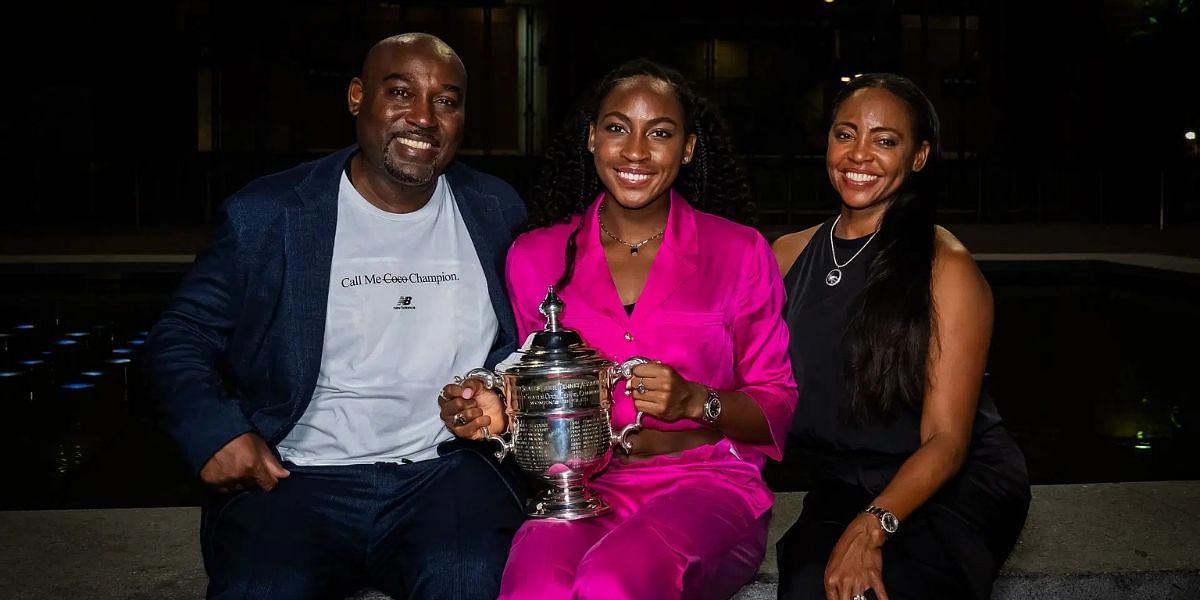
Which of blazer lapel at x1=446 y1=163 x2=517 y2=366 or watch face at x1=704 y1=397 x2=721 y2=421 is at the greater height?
blazer lapel at x1=446 y1=163 x2=517 y2=366

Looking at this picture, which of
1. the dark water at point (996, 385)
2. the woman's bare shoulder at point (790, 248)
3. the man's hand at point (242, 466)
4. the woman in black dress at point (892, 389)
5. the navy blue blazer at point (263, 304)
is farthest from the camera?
the dark water at point (996, 385)

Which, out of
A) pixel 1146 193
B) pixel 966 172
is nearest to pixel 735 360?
pixel 966 172

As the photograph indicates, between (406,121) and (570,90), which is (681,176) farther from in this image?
(570,90)

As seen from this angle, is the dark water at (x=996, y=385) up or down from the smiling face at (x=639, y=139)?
down

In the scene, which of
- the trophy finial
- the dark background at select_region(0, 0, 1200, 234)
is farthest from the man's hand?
the dark background at select_region(0, 0, 1200, 234)

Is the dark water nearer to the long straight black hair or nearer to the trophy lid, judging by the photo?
the long straight black hair

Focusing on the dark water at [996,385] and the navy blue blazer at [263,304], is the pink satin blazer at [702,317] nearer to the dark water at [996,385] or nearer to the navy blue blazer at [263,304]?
the navy blue blazer at [263,304]

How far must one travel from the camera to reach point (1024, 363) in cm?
842

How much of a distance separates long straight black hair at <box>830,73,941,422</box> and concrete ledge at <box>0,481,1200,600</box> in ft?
2.09

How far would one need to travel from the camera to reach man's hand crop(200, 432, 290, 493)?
2893 millimetres

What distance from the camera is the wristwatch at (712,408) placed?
9.43ft

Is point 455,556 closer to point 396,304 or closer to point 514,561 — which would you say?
point 514,561

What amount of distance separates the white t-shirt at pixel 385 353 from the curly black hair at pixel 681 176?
1.18 ft

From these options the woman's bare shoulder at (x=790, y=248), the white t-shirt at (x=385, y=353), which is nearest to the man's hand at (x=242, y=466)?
the white t-shirt at (x=385, y=353)
